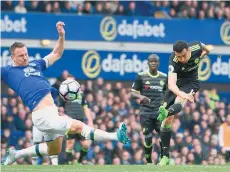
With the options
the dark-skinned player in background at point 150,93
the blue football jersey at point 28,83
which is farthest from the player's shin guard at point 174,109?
the blue football jersey at point 28,83

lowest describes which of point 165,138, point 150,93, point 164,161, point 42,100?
point 164,161

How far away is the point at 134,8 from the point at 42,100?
16.2 m

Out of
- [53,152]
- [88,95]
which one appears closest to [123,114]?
[88,95]

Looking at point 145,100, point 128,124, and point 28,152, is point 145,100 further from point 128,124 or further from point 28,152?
point 128,124

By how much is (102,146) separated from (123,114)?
189cm

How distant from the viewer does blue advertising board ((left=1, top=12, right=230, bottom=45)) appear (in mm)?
26859

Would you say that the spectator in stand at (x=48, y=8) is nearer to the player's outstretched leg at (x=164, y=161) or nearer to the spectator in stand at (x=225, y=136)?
the spectator in stand at (x=225, y=136)

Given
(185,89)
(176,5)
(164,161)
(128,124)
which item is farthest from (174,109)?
(176,5)

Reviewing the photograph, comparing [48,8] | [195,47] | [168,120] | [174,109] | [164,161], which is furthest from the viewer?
[48,8]

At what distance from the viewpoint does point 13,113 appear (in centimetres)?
2397

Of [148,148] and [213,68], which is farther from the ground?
[213,68]

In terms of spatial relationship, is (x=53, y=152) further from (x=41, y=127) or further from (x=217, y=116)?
(x=217, y=116)

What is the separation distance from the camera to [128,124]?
25703mm

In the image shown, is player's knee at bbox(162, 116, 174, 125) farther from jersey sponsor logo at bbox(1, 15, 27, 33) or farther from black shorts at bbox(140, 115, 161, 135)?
jersey sponsor logo at bbox(1, 15, 27, 33)
